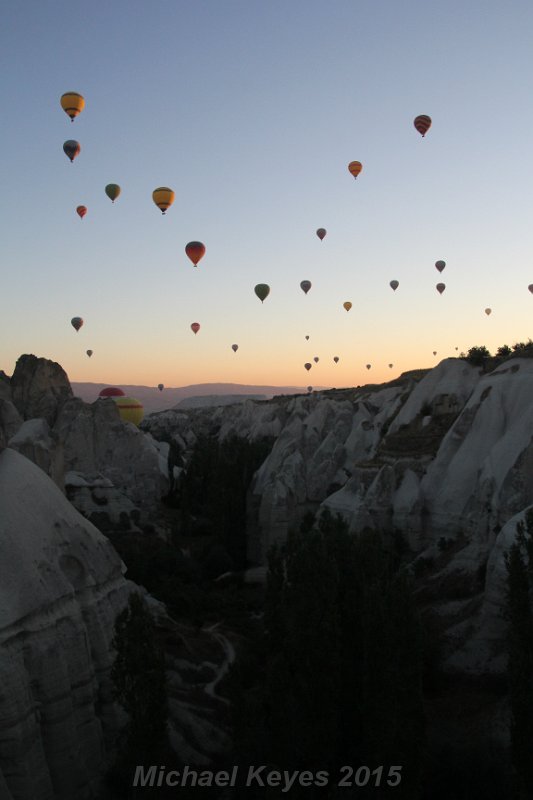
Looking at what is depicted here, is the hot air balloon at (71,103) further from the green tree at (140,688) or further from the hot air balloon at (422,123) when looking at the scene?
the green tree at (140,688)

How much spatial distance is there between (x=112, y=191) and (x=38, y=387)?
11800 mm

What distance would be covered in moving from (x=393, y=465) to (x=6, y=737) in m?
20.2

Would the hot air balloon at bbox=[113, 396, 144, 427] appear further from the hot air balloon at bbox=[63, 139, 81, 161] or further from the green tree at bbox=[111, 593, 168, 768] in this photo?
the green tree at bbox=[111, 593, 168, 768]

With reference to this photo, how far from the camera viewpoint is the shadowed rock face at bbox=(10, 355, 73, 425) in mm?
35719

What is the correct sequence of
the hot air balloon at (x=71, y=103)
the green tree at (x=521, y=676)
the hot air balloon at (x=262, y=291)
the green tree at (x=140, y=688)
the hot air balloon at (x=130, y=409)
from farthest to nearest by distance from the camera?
the hot air balloon at (x=130, y=409), the hot air balloon at (x=262, y=291), the hot air balloon at (x=71, y=103), the green tree at (x=140, y=688), the green tree at (x=521, y=676)

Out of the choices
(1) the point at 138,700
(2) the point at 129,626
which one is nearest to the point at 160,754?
(1) the point at 138,700

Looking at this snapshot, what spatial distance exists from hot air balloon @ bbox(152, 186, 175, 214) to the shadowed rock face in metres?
10.3

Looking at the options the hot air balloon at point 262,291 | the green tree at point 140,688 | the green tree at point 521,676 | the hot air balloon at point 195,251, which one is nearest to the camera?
the green tree at point 521,676

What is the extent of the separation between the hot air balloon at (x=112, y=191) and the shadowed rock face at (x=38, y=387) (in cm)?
1002

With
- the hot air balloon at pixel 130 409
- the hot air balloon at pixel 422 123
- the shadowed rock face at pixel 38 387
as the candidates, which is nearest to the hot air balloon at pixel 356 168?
the hot air balloon at pixel 422 123

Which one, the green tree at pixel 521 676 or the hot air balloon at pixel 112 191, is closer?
the green tree at pixel 521 676

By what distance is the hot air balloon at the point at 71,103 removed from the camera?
34416 mm

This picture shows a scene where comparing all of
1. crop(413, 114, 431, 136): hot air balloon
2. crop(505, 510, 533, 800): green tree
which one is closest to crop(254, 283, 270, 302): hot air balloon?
crop(413, 114, 431, 136): hot air balloon

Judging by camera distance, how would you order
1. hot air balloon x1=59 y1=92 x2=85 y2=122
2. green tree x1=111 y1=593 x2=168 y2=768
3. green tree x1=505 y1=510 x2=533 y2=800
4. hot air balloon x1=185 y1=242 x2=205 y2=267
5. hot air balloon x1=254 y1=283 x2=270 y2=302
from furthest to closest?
1. hot air balloon x1=254 y1=283 x2=270 y2=302
2. hot air balloon x1=185 y1=242 x2=205 y2=267
3. hot air balloon x1=59 y1=92 x2=85 y2=122
4. green tree x1=111 y1=593 x2=168 y2=768
5. green tree x1=505 y1=510 x2=533 y2=800
